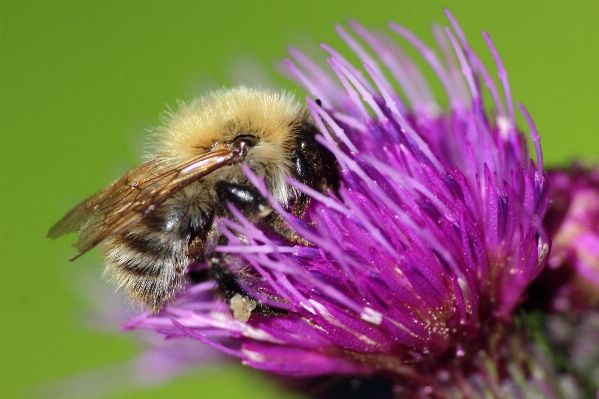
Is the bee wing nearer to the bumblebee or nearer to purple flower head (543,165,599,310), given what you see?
the bumblebee

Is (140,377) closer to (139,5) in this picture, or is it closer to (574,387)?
(574,387)

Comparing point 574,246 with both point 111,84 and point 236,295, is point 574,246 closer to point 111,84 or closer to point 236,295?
point 236,295

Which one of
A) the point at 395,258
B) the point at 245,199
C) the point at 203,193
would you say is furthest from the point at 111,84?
the point at 395,258

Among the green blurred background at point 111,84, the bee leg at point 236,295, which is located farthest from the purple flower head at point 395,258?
the green blurred background at point 111,84

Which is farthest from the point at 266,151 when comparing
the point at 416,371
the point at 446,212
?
the point at 416,371

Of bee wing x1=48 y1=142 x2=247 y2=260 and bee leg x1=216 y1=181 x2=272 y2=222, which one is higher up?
bee wing x1=48 y1=142 x2=247 y2=260

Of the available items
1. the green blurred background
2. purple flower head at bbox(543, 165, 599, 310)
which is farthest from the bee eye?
the green blurred background
